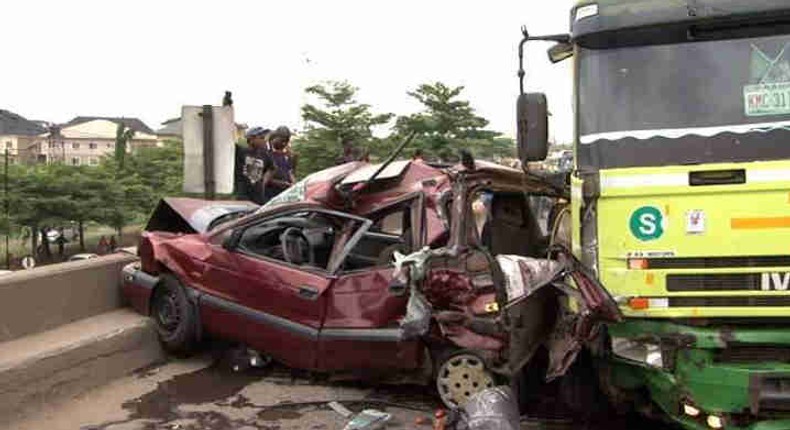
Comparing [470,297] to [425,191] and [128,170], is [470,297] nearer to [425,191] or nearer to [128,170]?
[425,191]

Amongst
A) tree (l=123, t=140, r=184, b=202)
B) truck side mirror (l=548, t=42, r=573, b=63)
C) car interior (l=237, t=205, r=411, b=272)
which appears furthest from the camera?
tree (l=123, t=140, r=184, b=202)

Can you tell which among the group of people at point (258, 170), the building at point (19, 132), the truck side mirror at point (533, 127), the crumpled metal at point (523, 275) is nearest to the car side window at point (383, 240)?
the crumpled metal at point (523, 275)

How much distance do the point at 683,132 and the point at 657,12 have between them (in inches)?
29.3

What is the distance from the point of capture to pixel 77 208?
130 feet

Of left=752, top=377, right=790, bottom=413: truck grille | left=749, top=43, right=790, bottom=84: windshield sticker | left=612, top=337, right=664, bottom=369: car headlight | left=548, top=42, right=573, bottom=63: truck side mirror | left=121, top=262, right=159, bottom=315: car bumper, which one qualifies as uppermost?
left=548, top=42, right=573, bottom=63: truck side mirror

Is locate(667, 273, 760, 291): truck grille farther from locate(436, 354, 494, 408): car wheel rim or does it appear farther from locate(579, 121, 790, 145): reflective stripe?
locate(436, 354, 494, 408): car wheel rim

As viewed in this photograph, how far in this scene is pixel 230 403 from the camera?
6613 millimetres

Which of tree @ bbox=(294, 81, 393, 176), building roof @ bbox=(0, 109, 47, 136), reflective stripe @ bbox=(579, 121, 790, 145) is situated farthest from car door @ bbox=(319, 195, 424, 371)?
building roof @ bbox=(0, 109, 47, 136)

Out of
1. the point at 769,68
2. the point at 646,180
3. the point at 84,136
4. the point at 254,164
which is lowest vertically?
the point at 646,180

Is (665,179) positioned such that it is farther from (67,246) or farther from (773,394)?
(67,246)

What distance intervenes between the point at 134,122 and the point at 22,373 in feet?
450

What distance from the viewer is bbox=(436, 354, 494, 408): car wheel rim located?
5840 millimetres

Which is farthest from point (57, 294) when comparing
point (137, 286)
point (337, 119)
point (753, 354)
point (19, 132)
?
point (19, 132)

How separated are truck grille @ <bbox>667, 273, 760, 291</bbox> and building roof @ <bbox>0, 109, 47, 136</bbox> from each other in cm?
12491
